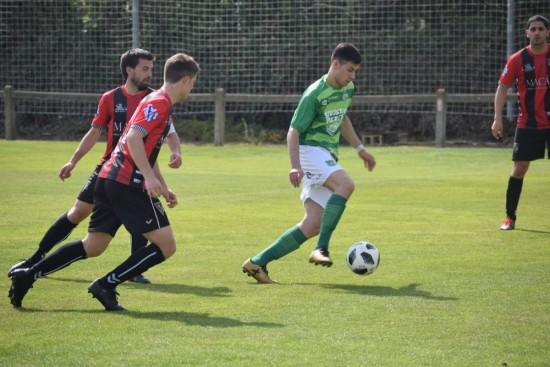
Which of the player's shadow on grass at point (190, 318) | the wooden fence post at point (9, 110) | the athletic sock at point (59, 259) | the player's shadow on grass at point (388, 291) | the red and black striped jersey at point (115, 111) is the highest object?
the red and black striped jersey at point (115, 111)

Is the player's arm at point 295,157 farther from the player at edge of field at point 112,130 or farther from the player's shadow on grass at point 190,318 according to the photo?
the player's shadow on grass at point 190,318

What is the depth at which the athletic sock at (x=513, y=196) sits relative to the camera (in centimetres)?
1090

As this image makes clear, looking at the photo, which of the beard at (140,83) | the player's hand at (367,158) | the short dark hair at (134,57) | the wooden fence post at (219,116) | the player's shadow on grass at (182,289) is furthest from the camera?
the wooden fence post at (219,116)

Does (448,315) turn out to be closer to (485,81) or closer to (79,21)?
(485,81)

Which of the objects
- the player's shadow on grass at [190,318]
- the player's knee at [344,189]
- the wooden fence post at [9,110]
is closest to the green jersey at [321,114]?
the player's knee at [344,189]

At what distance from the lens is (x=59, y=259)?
6969mm

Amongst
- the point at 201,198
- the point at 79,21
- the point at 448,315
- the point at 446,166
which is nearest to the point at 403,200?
the point at 201,198

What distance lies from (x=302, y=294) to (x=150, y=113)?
5.69ft

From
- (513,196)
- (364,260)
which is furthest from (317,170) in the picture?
(513,196)

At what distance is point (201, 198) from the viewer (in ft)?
46.2

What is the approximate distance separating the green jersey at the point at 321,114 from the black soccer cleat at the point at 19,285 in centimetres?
251

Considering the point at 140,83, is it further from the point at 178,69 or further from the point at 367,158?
the point at 367,158

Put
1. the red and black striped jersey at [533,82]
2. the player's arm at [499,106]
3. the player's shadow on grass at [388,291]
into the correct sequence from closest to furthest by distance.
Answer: the player's shadow on grass at [388,291]
the player's arm at [499,106]
the red and black striped jersey at [533,82]

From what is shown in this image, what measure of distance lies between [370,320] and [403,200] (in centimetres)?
751
